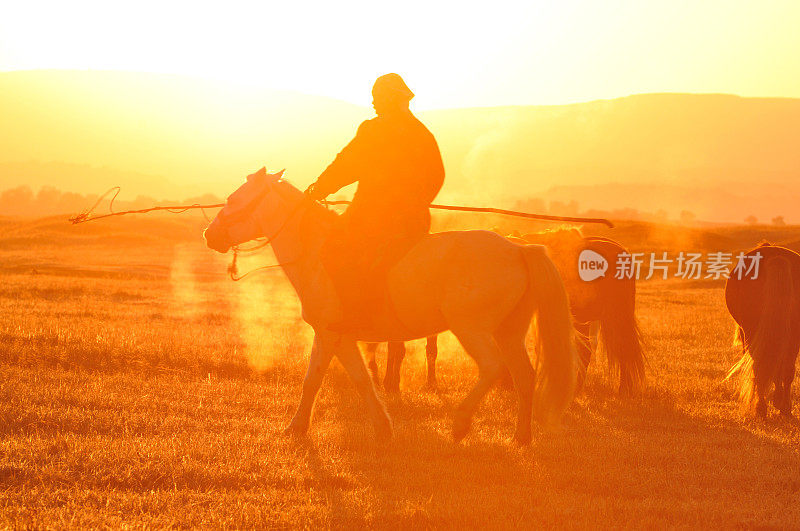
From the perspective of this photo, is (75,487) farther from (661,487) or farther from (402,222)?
(661,487)

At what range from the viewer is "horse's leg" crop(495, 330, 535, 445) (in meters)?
7.49

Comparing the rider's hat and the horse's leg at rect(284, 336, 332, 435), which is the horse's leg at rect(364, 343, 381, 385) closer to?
the horse's leg at rect(284, 336, 332, 435)

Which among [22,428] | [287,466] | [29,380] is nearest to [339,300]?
[287,466]

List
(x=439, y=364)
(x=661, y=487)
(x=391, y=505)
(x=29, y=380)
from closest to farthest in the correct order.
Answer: (x=391, y=505) → (x=661, y=487) → (x=29, y=380) → (x=439, y=364)

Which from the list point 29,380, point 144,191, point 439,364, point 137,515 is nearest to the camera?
point 137,515

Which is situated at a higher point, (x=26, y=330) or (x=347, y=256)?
(x=347, y=256)

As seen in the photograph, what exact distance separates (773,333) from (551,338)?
12.1 feet

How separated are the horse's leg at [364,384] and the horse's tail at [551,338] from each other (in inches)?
59.3

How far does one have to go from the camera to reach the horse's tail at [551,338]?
7219 mm

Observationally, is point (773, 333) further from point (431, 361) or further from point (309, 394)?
point (309, 394)

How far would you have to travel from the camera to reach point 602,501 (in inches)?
233

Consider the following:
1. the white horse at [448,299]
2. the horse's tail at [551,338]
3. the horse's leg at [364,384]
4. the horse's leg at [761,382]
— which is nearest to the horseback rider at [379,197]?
the white horse at [448,299]

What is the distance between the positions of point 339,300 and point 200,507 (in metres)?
2.54

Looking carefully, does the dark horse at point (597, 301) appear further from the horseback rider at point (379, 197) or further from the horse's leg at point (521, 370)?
the horseback rider at point (379, 197)
